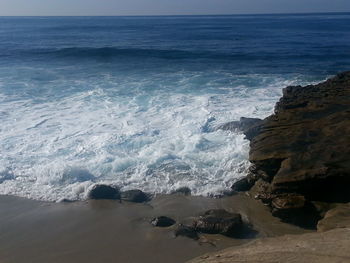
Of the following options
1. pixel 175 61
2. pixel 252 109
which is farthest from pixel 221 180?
pixel 175 61

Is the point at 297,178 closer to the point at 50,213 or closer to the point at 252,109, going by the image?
the point at 50,213

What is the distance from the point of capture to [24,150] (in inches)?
531

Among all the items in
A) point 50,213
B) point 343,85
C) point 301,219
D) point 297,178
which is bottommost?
point 50,213

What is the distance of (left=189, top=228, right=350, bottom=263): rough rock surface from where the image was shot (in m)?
5.65

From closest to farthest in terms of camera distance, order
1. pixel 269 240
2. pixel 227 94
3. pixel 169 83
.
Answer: pixel 269 240
pixel 227 94
pixel 169 83

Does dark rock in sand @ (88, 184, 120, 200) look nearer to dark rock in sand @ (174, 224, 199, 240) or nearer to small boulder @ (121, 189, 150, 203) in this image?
small boulder @ (121, 189, 150, 203)

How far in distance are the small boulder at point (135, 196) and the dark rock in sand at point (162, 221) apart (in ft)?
3.93

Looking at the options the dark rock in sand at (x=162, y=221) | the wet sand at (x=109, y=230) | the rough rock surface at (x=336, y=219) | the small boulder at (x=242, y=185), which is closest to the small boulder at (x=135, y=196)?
the wet sand at (x=109, y=230)

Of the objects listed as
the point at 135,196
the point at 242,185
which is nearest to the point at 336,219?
the point at 242,185

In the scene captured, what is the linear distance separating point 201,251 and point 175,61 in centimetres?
2462

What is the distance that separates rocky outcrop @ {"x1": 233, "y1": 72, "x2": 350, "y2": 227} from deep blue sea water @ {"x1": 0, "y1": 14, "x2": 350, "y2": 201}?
1320mm

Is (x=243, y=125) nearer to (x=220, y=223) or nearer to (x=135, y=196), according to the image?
(x=135, y=196)

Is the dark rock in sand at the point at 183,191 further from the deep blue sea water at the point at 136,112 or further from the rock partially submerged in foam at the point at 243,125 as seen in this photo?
the rock partially submerged in foam at the point at 243,125

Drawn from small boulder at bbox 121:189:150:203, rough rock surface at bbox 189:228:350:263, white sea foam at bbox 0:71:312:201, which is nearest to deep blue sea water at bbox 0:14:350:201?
white sea foam at bbox 0:71:312:201
